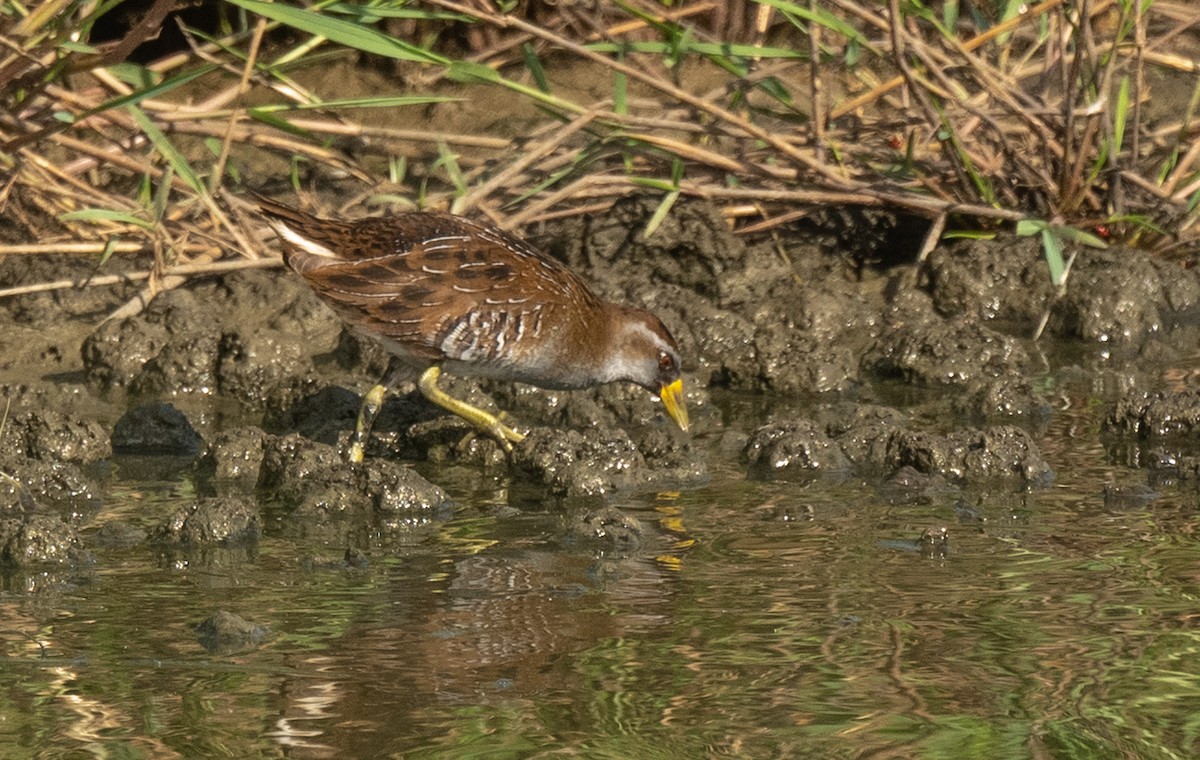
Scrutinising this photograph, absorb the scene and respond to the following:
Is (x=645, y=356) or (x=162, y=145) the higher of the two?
(x=162, y=145)

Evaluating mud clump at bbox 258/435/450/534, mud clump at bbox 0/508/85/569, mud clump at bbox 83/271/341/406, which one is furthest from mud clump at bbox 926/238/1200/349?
mud clump at bbox 0/508/85/569

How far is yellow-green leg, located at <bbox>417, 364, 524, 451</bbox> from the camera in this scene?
21.3 feet

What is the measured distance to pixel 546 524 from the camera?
5719 mm

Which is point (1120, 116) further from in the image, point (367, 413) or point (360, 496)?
point (360, 496)

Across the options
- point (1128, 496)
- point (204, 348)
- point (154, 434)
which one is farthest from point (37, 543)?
point (1128, 496)

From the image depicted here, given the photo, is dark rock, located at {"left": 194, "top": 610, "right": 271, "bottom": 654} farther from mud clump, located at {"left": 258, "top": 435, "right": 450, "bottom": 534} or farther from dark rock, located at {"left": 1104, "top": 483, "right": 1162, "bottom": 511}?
dark rock, located at {"left": 1104, "top": 483, "right": 1162, "bottom": 511}

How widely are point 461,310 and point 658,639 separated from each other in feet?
7.69

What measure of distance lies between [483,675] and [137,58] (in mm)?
6528

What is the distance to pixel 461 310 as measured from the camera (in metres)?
6.58

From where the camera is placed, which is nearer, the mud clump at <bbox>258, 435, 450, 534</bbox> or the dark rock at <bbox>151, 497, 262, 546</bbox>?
the dark rock at <bbox>151, 497, 262, 546</bbox>

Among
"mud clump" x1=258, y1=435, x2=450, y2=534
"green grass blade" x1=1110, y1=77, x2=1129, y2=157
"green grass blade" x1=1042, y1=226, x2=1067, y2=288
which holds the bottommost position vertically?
"mud clump" x1=258, y1=435, x2=450, y2=534

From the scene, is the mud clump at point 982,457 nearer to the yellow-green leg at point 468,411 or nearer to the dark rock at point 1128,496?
the dark rock at point 1128,496

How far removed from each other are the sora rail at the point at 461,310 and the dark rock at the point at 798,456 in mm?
596

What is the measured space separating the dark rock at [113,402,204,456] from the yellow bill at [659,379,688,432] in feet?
5.59
